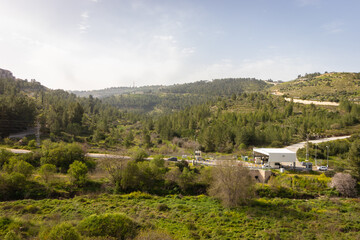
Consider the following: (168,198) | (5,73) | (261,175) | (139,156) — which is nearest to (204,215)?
(168,198)

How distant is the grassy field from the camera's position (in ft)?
62.5

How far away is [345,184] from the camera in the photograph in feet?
97.3

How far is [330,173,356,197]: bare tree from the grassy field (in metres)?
2.26

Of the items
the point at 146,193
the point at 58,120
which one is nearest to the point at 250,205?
the point at 146,193

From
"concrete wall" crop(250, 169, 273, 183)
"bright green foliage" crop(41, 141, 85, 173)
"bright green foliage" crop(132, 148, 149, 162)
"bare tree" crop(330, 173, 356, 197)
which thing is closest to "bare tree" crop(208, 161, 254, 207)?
"concrete wall" crop(250, 169, 273, 183)

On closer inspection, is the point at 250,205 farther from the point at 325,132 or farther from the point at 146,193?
the point at 325,132

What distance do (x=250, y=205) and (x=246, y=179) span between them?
338 centimetres

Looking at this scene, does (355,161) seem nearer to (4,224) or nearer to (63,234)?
(63,234)

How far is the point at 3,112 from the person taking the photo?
53688 millimetres

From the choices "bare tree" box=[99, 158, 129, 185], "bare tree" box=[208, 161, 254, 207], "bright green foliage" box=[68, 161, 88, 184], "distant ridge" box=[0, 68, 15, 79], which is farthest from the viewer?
"distant ridge" box=[0, 68, 15, 79]

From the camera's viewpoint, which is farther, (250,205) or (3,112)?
(3,112)

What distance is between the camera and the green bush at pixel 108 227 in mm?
16266

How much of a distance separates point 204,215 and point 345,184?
74.5 ft

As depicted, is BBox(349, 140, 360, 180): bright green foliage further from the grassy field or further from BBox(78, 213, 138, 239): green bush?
BBox(78, 213, 138, 239): green bush
